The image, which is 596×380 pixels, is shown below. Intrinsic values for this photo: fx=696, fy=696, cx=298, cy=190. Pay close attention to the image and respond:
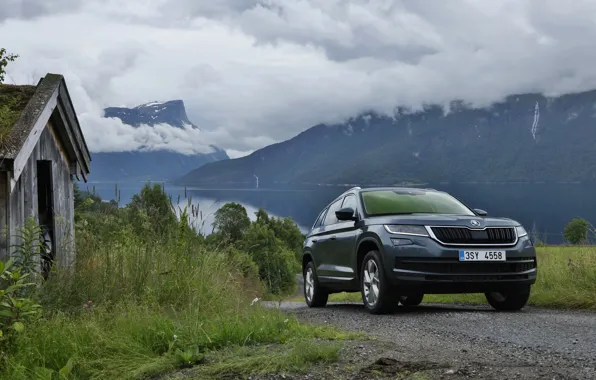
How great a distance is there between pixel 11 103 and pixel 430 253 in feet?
20.6

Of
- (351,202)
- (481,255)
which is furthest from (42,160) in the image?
(481,255)

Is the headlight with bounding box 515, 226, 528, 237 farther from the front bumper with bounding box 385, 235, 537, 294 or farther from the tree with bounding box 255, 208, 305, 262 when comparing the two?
the tree with bounding box 255, 208, 305, 262

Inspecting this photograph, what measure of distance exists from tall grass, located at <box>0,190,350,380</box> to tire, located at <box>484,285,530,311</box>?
12.0 feet

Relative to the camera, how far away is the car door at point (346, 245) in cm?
1020

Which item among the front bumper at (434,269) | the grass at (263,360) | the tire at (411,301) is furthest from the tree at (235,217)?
the grass at (263,360)

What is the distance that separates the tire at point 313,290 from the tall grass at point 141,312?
2352 mm

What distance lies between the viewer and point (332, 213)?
11656 millimetres

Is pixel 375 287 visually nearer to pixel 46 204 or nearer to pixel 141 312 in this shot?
pixel 141 312

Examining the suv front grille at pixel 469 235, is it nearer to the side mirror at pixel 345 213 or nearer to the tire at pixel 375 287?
the tire at pixel 375 287

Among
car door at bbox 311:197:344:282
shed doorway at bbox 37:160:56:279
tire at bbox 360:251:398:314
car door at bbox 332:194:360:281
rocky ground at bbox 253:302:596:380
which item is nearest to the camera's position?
rocky ground at bbox 253:302:596:380

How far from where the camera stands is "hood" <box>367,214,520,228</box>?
9.17 metres

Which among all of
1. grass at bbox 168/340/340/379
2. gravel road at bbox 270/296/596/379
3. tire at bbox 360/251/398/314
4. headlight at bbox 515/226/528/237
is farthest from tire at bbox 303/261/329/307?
grass at bbox 168/340/340/379

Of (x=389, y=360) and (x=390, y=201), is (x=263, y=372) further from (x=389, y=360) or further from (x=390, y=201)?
(x=390, y=201)

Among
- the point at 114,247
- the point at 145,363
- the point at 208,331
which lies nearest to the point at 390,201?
the point at 114,247
